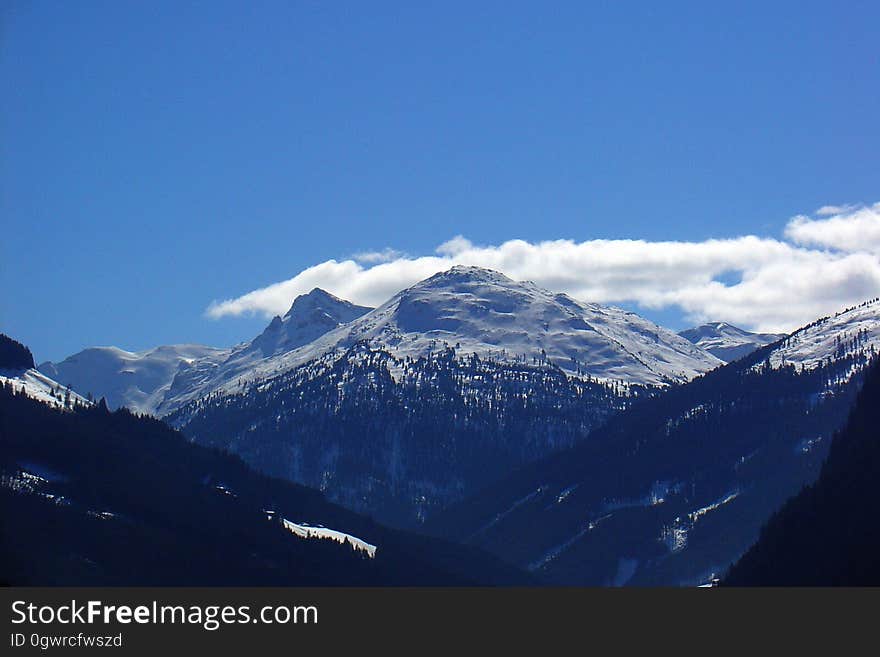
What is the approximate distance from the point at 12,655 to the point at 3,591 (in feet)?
70.7

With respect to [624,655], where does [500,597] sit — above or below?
above

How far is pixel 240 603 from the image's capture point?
133 metres

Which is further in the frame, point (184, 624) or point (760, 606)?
point (760, 606)

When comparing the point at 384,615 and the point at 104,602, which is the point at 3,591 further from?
the point at 384,615

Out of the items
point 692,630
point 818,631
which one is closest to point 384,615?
point 692,630

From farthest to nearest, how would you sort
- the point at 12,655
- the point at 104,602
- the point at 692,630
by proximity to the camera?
the point at 692,630 → the point at 104,602 → the point at 12,655

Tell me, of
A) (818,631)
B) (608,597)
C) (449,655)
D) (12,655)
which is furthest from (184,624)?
(818,631)

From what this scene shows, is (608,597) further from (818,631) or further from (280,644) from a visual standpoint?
(280,644)

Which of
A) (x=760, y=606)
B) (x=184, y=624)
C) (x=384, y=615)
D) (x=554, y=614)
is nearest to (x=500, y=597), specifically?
(x=554, y=614)

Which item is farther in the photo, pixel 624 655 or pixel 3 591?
pixel 3 591

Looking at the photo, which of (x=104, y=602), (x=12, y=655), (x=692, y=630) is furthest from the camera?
(x=692, y=630)

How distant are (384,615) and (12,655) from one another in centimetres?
3723

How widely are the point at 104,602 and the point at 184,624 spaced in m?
12.4

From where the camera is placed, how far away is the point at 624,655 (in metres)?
131
